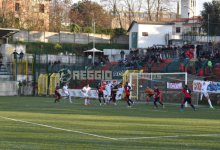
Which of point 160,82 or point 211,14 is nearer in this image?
point 160,82

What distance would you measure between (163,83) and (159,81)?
1.62 feet

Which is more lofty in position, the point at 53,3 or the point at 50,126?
the point at 53,3

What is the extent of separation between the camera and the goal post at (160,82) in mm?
25930

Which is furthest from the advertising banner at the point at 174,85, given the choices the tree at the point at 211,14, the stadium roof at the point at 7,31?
the tree at the point at 211,14

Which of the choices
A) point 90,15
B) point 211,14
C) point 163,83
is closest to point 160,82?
point 163,83

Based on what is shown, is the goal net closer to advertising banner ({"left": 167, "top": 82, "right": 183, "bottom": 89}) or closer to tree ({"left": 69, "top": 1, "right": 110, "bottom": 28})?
advertising banner ({"left": 167, "top": 82, "right": 183, "bottom": 89})

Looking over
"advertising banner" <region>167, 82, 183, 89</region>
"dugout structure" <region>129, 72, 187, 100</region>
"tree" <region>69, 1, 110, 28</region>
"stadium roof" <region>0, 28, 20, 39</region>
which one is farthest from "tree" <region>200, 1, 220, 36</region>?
"advertising banner" <region>167, 82, 183, 89</region>

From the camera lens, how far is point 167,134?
393 inches

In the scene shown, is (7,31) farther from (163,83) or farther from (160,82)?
(163,83)

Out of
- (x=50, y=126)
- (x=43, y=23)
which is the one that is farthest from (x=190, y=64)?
(x=43, y=23)

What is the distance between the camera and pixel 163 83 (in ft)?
90.8

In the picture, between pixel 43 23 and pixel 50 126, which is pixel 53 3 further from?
pixel 50 126

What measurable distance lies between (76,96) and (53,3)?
35.5m

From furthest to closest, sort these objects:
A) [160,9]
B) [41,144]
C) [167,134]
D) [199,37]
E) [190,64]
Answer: [160,9] → [199,37] → [190,64] → [167,134] → [41,144]
